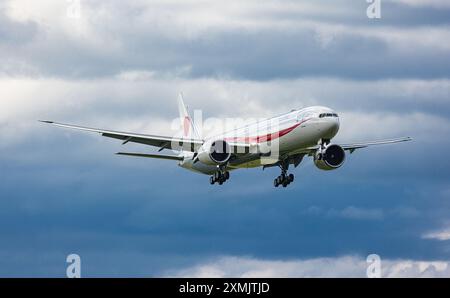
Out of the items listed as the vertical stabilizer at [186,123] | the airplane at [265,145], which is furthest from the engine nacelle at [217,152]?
the vertical stabilizer at [186,123]

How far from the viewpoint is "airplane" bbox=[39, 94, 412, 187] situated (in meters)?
109

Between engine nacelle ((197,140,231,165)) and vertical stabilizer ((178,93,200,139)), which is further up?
vertical stabilizer ((178,93,200,139))

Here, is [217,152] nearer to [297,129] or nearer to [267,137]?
[267,137]

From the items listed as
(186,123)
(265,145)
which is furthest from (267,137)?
(186,123)

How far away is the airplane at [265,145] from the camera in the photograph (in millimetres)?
108719

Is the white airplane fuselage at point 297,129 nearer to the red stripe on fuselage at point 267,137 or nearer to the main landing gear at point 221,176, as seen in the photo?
the red stripe on fuselage at point 267,137

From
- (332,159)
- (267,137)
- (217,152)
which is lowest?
(332,159)

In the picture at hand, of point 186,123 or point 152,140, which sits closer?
point 152,140

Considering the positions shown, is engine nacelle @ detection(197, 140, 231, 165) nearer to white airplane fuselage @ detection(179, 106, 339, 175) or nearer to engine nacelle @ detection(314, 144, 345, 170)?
white airplane fuselage @ detection(179, 106, 339, 175)

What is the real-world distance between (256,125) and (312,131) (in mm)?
7686

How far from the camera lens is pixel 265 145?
368ft

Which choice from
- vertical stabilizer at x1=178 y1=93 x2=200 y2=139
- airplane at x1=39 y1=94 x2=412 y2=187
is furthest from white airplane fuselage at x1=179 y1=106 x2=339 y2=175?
vertical stabilizer at x1=178 y1=93 x2=200 y2=139

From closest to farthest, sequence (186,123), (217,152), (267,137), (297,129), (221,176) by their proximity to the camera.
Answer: (297,129) → (267,137) → (217,152) → (221,176) → (186,123)
